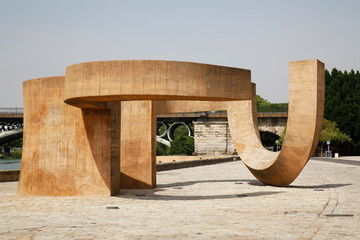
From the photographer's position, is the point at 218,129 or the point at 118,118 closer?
the point at 118,118

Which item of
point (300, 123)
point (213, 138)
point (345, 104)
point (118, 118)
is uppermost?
point (345, 104)

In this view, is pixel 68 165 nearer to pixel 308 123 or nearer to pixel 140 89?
pixel 140 89

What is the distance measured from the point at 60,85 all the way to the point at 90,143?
173 cm

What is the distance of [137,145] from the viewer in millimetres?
14023

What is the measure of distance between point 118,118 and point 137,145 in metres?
2.01

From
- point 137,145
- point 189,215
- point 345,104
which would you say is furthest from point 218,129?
point 189,215

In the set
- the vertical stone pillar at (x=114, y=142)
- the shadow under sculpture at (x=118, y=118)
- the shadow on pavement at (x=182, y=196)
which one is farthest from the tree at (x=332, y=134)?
the vertical stone pillar at (x=114, y=142)

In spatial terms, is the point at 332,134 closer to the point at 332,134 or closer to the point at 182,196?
the point at 332,134

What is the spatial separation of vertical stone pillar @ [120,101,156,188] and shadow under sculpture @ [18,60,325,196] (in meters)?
0.03

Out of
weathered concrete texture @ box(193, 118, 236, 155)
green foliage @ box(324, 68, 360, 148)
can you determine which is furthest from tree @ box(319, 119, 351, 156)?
weathered concrete texture @ box(193, 118, 236, 155)

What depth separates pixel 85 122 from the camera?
11.8m

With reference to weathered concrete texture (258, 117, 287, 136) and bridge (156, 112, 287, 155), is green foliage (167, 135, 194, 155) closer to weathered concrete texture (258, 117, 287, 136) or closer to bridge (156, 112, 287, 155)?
bridge (156, 112, 287, 155)

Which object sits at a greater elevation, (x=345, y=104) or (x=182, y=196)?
(x=345, y=104)

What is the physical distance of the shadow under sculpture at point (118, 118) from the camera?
998cm
